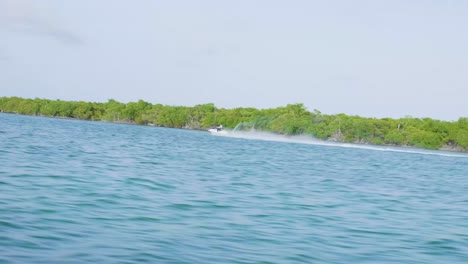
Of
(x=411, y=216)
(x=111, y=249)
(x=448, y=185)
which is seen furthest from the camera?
(x=448, y=185)

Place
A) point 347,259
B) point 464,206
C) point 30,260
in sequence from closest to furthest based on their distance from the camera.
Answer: point 30,260
point 347,259
point 464,206

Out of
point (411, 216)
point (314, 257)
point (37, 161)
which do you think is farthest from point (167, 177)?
point (314, 257)

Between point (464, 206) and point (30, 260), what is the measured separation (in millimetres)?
16713

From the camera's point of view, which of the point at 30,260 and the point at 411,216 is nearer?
the point at 30,260

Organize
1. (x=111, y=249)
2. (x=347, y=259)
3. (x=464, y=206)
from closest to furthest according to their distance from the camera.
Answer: (x=111, y=249), (x=347, y=259), (x=464, y=206)

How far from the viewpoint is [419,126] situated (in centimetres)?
16762

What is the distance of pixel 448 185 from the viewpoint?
108 ft

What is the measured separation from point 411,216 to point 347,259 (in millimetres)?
7245

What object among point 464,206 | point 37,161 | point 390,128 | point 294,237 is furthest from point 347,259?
point 390,128

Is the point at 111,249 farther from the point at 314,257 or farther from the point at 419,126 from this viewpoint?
the point at 419,126

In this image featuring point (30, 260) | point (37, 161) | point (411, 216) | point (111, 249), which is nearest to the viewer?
point (30, 260)

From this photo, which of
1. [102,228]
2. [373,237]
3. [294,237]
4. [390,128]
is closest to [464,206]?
[373,237]

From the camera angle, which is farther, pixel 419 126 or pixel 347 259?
pixel 419 126

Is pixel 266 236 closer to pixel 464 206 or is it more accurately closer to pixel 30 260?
pixel 30 260
